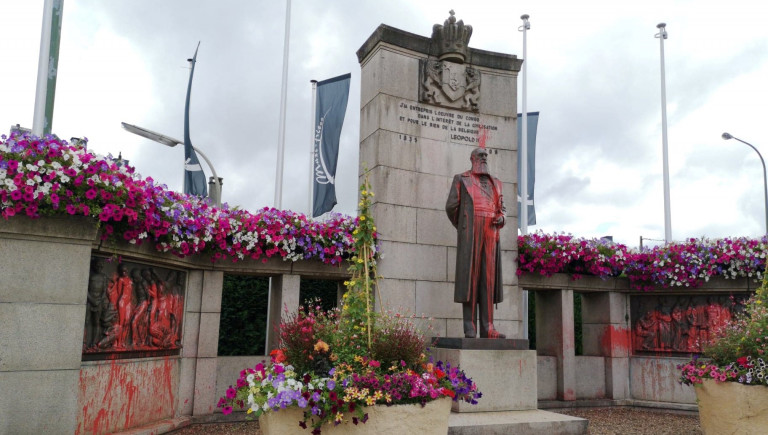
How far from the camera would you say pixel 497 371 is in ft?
24.9

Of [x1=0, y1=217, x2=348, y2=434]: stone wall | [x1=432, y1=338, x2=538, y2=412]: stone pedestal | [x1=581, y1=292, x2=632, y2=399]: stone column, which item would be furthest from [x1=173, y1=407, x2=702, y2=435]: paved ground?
[x1=432, y1=338, x2=538, y2=412]: stone pedestal

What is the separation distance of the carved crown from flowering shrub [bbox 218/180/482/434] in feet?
13.9

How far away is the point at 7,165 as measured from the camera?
5.59 m

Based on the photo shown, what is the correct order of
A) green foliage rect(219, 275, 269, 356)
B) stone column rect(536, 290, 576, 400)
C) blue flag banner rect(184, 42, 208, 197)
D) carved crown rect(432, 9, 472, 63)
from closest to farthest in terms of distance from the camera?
carved crown rect(432, 9, 472, 63)
stone column rect(536, 290, 576, 400)
green foliage rect(219, 275, 269, 356)
blue flag banner rect(184, 42, 208, 197)

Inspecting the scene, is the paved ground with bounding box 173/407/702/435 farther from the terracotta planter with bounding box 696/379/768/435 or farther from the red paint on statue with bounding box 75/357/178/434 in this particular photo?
the terracotta planter with bounding box 696/379/768/435

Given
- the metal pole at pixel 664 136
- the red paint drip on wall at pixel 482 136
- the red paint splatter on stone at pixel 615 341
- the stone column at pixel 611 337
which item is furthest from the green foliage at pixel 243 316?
the metal pole at pixel 664 136

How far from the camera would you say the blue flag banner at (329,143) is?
559 inches

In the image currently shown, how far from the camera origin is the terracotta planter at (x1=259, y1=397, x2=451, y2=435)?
531 centimetres

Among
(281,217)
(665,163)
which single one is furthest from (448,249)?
(665,163)

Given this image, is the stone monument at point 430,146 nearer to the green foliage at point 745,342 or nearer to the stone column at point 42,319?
the green foliage at point 745,342

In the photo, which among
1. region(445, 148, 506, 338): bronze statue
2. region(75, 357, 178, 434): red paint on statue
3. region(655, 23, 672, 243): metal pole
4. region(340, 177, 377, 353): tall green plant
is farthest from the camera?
region(655, 23, 672, 243): metal pole

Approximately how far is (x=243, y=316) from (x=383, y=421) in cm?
807

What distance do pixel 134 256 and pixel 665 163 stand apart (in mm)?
15850

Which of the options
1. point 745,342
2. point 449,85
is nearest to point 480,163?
point 449,85
